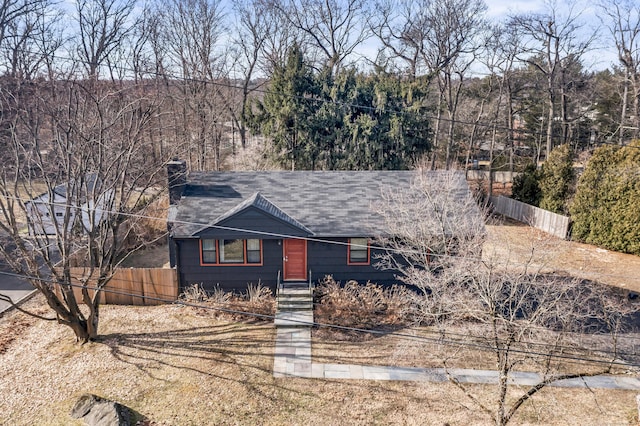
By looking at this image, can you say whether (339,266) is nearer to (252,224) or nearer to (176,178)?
(252,224)

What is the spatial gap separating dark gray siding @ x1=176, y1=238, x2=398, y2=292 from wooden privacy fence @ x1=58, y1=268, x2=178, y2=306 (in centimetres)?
51

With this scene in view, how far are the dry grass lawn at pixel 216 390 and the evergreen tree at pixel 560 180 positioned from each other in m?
16.0

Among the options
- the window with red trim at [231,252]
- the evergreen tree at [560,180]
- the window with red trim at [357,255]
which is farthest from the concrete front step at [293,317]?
the evergreen tree at [560,180]

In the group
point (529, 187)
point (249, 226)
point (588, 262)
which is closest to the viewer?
point (249, 226)

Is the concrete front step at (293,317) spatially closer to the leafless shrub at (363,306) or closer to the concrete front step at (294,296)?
the leafless shrub at (363,306)

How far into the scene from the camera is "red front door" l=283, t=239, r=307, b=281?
16.6 meters

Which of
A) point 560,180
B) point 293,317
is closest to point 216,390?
point 293,317

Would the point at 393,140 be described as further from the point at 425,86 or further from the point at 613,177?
the point at 613,177

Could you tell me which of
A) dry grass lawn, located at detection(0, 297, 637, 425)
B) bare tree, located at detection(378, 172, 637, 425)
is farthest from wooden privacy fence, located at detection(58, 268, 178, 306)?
bare tree, located at detection(378, 172, 637, 425)

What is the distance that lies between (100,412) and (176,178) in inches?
378

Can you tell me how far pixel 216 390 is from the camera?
11438 millimetres

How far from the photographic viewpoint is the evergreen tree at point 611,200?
2120cm

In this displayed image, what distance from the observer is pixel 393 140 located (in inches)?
1177

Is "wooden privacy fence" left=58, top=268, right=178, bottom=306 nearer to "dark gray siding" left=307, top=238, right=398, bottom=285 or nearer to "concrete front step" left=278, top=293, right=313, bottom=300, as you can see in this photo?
"concrete front step" left=278, top=293, right=313, bottom=300
